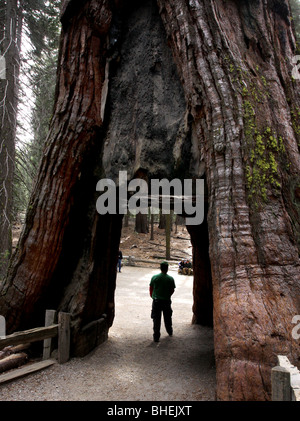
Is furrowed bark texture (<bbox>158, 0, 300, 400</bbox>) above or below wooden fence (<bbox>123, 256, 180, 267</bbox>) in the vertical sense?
above

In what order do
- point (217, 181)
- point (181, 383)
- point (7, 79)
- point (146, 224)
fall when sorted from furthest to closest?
point (146, 224) → point (7, 79) → point (181, 383) → point (217, 181)

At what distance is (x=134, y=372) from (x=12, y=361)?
6.98 ft

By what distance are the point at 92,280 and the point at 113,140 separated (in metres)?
2.86

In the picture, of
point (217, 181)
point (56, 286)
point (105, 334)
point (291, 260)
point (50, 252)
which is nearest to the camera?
point (291, 260)

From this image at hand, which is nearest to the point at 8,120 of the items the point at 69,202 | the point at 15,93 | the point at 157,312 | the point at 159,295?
the point at 15,93

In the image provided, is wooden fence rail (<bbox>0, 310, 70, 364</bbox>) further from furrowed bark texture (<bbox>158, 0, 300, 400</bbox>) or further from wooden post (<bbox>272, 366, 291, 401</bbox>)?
wooden post (<bbox>272, 366, 291, 401</bbox>)

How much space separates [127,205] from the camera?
6.67m

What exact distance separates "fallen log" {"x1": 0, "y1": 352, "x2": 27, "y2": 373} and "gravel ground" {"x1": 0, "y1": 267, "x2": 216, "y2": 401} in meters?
0.42

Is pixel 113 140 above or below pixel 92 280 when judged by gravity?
above

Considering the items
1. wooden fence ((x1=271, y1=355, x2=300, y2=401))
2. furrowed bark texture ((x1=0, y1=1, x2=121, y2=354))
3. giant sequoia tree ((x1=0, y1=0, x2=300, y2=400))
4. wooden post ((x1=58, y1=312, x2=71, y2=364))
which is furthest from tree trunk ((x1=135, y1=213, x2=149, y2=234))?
wooden fence ((x1=271, y1=355, x2=300, y2=401))

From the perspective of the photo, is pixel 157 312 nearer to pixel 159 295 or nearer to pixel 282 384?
pixel 159 295

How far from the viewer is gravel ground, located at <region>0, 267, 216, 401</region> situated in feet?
15.8

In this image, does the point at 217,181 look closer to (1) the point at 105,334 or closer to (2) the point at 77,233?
(2) the point at 77,233

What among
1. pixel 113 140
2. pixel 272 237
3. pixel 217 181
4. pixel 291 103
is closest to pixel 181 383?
pixel 272 237
